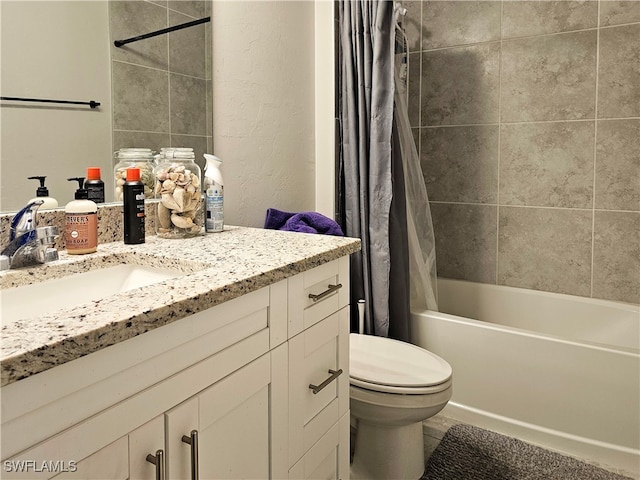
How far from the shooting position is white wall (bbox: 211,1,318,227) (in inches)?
68.7

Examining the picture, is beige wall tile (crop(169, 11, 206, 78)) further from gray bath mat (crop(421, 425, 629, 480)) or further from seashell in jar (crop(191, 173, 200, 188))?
gray bath mat (crop(421, 425, 629, 480))

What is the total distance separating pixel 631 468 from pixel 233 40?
2.13m

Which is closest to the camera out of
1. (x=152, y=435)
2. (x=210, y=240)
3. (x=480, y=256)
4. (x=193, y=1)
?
(x=152, y=435)

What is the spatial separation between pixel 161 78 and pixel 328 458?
1173 millimetres

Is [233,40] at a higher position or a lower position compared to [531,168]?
higher

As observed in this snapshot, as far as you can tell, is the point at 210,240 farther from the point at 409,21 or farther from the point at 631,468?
the point at 409,21

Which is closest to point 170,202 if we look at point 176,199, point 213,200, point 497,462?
point 176,199

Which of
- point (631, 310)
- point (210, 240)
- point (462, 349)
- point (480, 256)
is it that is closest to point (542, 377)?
point (462, 349)

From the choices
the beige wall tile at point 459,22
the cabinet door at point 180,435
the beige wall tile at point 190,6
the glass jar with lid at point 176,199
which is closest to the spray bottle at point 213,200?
the glass jar with lid at point 176,199

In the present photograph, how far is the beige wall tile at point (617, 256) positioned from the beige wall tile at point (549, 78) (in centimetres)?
53

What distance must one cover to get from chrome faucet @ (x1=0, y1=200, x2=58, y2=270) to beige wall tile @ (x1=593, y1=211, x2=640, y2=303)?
2376mm

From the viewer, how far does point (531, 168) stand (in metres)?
→ 2.57

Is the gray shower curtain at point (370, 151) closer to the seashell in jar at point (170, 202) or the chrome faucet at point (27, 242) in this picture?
the seashell in jar at point (170, 202)

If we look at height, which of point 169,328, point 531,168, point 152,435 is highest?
point 531,168
